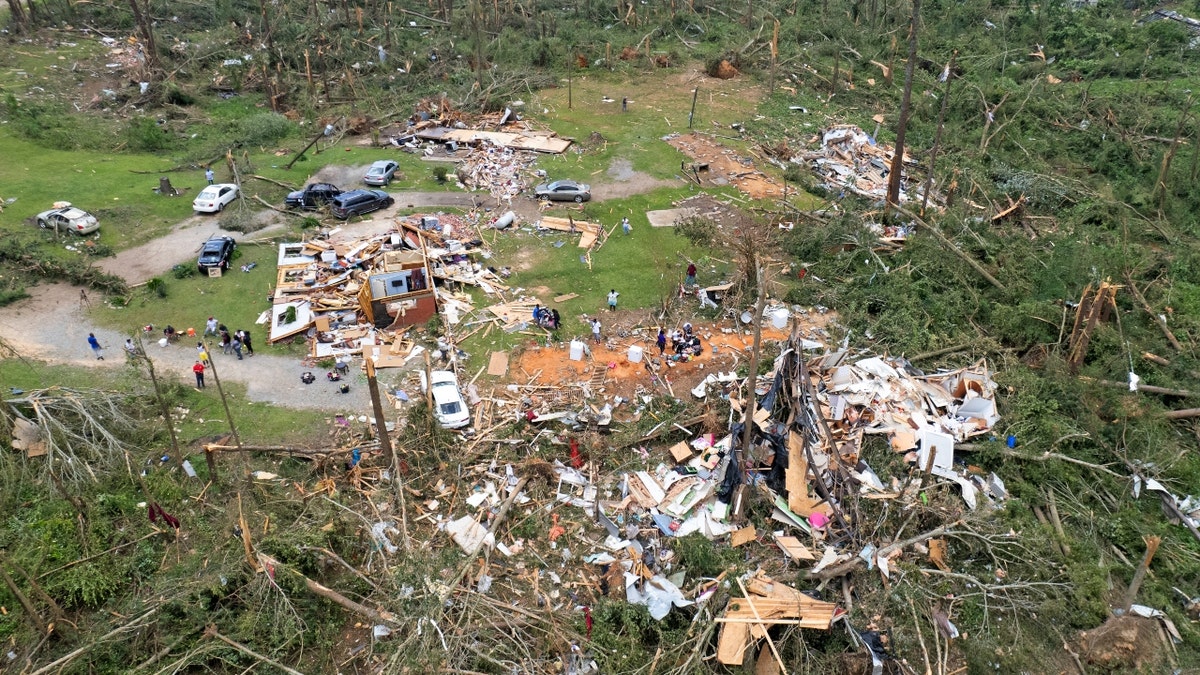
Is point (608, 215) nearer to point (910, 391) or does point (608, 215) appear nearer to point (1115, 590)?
point (910, 391)

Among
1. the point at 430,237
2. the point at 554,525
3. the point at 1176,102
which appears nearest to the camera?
the point at 554,525

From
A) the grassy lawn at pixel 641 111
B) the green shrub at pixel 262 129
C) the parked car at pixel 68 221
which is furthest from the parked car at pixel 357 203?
the green shrub at pixel 262 129

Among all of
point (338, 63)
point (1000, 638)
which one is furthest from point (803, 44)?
point (1000, 638)

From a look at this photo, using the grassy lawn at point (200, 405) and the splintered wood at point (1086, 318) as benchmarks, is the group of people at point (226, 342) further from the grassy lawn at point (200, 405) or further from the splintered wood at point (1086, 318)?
the splintered wood at point (1086, 318)

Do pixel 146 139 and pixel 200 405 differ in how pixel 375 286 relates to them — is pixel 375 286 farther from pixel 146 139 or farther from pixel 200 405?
pixel 146 139

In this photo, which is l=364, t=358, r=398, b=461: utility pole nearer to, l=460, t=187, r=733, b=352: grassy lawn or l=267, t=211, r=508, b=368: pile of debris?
l=267, t=211, r=508, b=368: pile of debris
